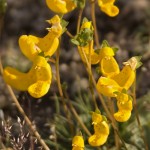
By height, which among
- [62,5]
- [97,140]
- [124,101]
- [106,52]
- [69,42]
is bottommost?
[69,42]

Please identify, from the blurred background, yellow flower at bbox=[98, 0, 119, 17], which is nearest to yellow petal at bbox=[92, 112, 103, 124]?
yellow flower at bbox=[98, 0, 119, 17]

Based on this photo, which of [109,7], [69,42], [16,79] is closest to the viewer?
[16,79]

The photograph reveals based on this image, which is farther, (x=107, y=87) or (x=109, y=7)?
(x=109, y=7)

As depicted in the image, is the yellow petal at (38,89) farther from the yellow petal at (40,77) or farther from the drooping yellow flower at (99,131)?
the drooping yellow flower at (99,131)

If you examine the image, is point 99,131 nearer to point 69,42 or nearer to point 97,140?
point 97,140

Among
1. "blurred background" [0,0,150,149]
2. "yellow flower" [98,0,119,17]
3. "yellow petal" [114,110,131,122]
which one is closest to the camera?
"yellow petal" [114,110,131,122]

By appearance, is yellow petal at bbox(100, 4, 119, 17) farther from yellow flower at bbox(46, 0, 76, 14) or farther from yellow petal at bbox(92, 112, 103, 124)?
yellow petal at bbox(92, 112, 103, 124)

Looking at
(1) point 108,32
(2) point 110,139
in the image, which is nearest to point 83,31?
(2) point 110,139

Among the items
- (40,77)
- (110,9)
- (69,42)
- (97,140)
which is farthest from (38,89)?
(69,42)
